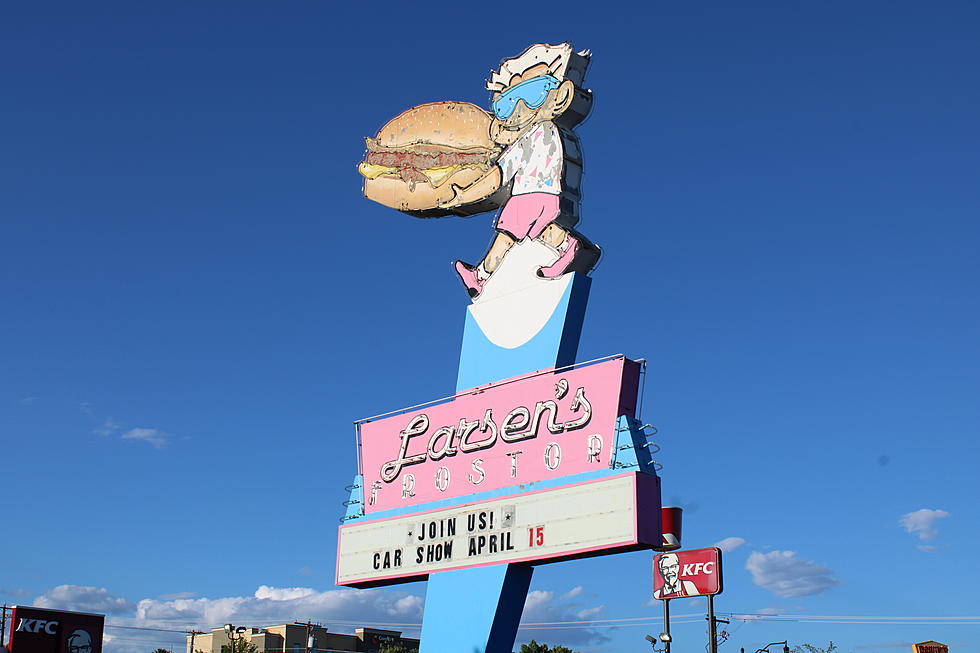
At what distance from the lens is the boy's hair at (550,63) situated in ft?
85.0

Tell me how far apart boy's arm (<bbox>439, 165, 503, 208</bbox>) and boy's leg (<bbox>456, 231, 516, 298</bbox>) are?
1199 mm

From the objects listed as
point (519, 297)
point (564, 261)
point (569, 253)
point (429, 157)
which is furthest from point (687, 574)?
point (429, 157)

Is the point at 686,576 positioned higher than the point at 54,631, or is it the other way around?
the point at 686,576

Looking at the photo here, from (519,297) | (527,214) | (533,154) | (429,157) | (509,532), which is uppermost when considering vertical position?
(429,157)

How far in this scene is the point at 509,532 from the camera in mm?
22672

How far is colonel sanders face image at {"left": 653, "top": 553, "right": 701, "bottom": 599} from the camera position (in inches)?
1253

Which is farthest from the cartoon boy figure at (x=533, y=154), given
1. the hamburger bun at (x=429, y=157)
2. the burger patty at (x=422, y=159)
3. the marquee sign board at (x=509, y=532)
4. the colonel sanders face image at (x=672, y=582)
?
the colonel sanders face image at (x=672, y=582)

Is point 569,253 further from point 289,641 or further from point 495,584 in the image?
point 289,641

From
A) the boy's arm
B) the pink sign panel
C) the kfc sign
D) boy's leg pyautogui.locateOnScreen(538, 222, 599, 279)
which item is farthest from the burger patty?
the kfc sign

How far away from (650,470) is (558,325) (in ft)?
12.7

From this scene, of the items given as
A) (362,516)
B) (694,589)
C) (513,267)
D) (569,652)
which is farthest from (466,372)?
(569,652)

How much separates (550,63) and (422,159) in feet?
13.9

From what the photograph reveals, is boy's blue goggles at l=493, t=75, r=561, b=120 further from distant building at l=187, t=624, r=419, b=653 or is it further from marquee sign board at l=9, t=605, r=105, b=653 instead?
→ distant building at l=187, t=624, r=419, b=653

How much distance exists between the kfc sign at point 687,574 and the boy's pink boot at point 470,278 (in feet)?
35.5
